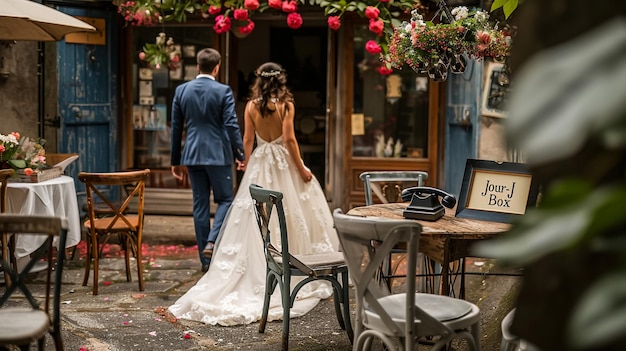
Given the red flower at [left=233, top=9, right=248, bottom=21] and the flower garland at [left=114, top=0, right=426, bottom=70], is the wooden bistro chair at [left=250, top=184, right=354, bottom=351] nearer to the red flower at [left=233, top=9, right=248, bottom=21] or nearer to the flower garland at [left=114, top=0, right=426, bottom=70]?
the flower garland at [left=114, top=0, right=426, bottom=70]

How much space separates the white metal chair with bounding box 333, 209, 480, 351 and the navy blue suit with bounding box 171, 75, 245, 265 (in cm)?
350

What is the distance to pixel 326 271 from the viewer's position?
4.96m

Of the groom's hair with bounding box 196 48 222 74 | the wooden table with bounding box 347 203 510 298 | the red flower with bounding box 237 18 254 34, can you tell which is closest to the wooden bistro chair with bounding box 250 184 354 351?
the wooden table with bounding box 347 203 510 298

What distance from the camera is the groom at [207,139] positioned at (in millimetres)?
6930

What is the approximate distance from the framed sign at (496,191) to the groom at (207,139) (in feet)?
8.95

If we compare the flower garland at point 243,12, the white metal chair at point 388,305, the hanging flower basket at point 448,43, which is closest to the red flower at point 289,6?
the flower garland at point 243,12

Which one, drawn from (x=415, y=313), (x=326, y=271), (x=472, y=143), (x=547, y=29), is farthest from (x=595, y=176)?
(x=472, y=143)

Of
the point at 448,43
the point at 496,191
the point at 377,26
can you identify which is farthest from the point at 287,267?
the point at 377,26

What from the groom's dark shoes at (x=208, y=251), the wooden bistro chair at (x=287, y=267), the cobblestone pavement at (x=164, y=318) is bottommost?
the cobblestone pavement at (x=164, y=318)

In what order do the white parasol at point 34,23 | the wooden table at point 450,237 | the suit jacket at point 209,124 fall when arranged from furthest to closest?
the suit jacket at point 209,124, the white parasol at point 34,23, the wooden table at point 450,237

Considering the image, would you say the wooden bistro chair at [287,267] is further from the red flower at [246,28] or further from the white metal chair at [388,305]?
the red flower at [246,28]

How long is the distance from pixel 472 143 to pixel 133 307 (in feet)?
12.9

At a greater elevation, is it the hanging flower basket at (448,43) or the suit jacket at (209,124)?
the hanging flower basket at (448,43)

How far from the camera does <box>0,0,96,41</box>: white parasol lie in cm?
662
